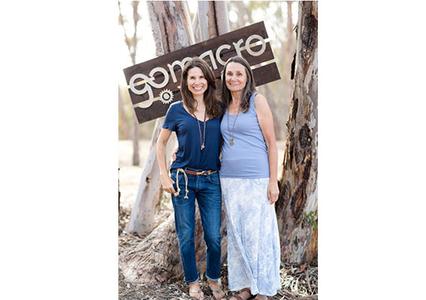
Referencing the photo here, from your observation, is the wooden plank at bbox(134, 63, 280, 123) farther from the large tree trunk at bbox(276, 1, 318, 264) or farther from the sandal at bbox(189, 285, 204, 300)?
the sandal at bbox(189, 285, 204, 300)

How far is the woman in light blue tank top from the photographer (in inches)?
124

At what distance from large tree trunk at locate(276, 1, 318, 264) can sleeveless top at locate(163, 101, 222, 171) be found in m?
0.56

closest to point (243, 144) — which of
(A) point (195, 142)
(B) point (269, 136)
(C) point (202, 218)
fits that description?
(B) point (269, 136)

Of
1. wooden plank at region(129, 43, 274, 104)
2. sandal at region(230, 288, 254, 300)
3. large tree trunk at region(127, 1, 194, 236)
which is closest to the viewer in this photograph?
sandal at region(230, 288, 254, 300)

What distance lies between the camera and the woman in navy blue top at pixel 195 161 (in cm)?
316

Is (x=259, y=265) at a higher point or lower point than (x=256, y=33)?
lower

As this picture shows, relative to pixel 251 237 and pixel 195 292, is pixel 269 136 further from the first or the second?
pixel 195 292

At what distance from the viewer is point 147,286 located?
342cm

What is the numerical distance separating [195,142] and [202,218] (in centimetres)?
44

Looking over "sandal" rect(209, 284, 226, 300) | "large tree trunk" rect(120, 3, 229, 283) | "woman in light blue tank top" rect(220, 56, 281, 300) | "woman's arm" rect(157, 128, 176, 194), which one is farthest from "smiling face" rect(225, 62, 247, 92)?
"sandal" rect(209, 284, 226, 300)

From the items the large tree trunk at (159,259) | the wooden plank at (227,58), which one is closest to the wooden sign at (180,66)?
the wooden plank at (227,58)

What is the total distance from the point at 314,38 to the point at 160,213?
5.19 feet

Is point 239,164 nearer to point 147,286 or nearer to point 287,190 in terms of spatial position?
point 287,190
